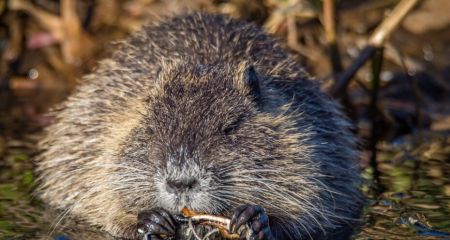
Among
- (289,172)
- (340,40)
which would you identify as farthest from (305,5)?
(289,172)

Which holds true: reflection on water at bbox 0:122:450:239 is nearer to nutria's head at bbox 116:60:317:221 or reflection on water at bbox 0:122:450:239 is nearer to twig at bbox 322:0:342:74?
nutria's head at bbox 116:60:317:221

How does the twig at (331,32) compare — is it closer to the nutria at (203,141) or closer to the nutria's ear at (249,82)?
the nutria at (203,141)

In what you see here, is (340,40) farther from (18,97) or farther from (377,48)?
(18,97)

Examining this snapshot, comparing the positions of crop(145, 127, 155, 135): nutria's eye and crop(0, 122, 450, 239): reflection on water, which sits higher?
crop(145, 127, 155, 135): nutria's eye

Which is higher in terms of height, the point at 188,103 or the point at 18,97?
the point at 188,103

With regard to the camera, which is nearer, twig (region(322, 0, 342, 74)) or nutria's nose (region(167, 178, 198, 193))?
nutria's nose (region(167, 178, 198, 193))

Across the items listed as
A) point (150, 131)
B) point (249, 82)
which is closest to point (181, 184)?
point (150, 131)

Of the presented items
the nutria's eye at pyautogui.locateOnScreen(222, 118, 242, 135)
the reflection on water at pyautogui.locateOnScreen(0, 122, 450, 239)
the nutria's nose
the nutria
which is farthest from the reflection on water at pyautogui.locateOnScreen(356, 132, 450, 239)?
the nutria's nose

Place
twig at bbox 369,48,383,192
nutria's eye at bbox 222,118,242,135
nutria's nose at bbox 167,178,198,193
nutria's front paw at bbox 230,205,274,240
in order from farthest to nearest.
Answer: twig at bbox 369,48,383,192
nutria's eye at bbox 222,118,242,135
nutria's front paw at bbox 230,205,274,240
nutria's nose at bbox 167,178,198,193
